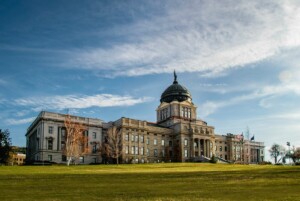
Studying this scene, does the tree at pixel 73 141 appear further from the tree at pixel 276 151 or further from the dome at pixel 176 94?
the tree at pixel 276 151

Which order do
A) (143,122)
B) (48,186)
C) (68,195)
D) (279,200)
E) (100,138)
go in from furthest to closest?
(143,122) < (100,138) < (48,186) < (68,195) < (279,200)

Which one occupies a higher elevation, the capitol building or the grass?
the capitol building

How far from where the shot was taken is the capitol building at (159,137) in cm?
9719

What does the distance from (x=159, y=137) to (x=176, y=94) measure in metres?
19.6

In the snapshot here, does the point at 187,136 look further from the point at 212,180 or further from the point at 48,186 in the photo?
the point at 48,186

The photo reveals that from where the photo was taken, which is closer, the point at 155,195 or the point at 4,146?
the point at 155,195

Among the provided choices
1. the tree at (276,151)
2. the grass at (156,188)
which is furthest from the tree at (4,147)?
the tree at (276,151)

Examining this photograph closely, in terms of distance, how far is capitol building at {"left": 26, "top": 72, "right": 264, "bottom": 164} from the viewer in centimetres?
9719

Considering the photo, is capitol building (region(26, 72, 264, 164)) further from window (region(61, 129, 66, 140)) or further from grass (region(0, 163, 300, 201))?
grass (region(0, 163, 300, 201))

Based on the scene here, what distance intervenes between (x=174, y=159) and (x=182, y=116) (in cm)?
1640

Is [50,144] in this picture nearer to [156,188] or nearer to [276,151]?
[156,188]

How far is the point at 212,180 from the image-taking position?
35.6 metres

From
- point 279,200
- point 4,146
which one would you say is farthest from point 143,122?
point 279,200

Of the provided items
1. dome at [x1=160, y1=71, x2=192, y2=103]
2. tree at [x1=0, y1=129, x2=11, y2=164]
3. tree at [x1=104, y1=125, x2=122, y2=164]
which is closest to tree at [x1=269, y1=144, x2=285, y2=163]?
dome at [x1=160, y1=71, x2=192, y2=103]
